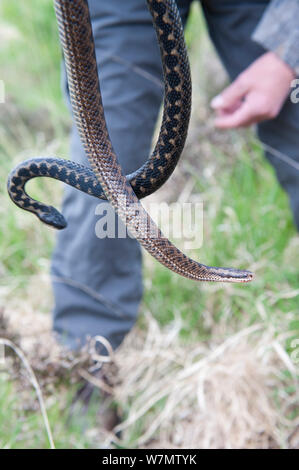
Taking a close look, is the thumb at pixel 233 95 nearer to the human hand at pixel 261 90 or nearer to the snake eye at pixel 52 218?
the human hand at pixel 261 90

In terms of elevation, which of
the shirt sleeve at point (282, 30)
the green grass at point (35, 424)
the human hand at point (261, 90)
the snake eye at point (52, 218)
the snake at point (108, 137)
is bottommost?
the green grass at point (35, 424)

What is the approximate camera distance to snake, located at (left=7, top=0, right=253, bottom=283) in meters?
0.68

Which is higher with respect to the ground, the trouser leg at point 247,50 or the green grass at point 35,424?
the trouser leg at point 247,50

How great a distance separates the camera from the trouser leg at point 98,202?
1.67 meters

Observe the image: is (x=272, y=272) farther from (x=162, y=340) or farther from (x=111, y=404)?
(x=111, y=404)

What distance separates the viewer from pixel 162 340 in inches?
89.4

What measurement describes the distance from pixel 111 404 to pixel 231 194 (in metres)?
1.43

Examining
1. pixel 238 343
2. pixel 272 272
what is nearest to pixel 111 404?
pixel 238 343

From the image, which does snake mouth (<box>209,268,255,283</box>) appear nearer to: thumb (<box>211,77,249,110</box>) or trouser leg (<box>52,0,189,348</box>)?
trouser leg (<box>52,0,189,348</box>)

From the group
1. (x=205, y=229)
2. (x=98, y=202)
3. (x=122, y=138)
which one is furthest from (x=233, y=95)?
(x=205, y=229)

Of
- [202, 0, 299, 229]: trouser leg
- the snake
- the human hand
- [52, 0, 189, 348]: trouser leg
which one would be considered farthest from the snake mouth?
[202, 0, 299, 229]: trouser leg

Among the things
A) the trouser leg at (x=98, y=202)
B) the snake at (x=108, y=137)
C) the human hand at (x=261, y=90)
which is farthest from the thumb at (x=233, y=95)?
the snake at (x=108, y=137)

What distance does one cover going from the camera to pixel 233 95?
74.0 inches

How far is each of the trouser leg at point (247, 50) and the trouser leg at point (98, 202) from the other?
9.8 inches
